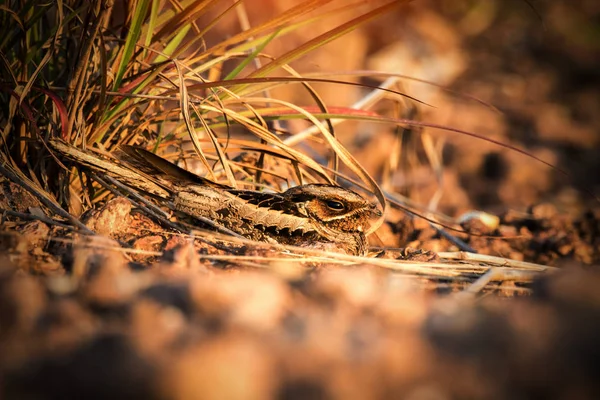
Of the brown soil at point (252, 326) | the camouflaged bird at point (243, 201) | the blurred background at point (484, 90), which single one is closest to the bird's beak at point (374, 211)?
the camouflaged bird at point (243, 201)

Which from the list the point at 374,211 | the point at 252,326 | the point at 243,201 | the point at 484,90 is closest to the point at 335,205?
the point at 374,211

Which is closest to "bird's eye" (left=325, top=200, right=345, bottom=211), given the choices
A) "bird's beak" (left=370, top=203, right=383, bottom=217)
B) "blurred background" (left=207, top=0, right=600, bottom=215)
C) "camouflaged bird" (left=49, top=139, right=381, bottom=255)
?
"camouflaged bird" (left=49, top=139, right=381, bottom=255)

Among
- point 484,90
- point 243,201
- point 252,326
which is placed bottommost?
point 252,326

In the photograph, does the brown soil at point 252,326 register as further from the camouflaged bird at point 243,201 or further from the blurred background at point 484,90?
the blurred background at point 484,90

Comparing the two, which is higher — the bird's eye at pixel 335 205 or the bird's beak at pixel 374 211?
the bird's beak at pixel 374 211

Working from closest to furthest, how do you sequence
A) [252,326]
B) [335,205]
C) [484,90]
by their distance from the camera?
[252,326], [335,205], [484,90]

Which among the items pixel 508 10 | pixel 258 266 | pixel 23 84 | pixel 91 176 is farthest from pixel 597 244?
pixel 508 10

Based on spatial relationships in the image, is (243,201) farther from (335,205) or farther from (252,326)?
(252,326)

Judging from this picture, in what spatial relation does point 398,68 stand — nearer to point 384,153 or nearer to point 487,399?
point 384,153
